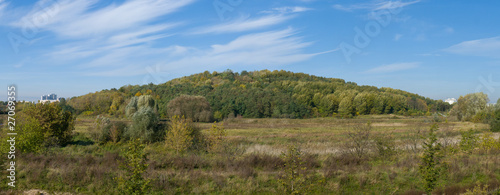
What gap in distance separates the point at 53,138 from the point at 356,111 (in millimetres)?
86741

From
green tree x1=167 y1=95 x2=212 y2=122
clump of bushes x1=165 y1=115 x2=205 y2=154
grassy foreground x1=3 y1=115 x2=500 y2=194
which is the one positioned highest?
A: green tree x1=167 y1=95 x2=212 y2=122

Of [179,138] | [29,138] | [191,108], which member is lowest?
[179,138]

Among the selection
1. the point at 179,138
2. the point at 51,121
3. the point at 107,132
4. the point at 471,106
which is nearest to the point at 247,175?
the point at 179,138

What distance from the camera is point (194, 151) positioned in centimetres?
2380

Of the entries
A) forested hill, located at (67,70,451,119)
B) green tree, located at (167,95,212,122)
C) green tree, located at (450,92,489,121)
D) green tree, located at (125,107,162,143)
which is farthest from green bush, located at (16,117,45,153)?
green tree, located at (450,92,489,121)

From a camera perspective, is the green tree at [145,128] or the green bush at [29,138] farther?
the green tree at [145,128]

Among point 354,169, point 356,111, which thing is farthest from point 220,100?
point 354,169

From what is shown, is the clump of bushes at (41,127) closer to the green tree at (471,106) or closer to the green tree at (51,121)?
the green tree at (51,121)

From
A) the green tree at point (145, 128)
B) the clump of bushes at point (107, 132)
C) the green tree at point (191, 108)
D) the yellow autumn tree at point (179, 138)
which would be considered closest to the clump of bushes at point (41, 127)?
the clump of bushes at point (107, 132)

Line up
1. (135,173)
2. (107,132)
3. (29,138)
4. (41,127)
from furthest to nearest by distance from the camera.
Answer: (107,132) → (41,127) → (29,138) → (135,173)

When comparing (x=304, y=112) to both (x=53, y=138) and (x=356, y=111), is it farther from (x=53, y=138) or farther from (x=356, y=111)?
(x=53, y=138)

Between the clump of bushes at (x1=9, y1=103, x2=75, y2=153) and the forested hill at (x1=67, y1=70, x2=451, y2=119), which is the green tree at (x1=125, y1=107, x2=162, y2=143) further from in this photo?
the forested hill at (x1=67, y1=70, x2=451, y2=119)

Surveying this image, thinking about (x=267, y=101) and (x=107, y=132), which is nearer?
(x=107, y=132)

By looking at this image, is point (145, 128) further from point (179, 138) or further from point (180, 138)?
point (180, 138)
